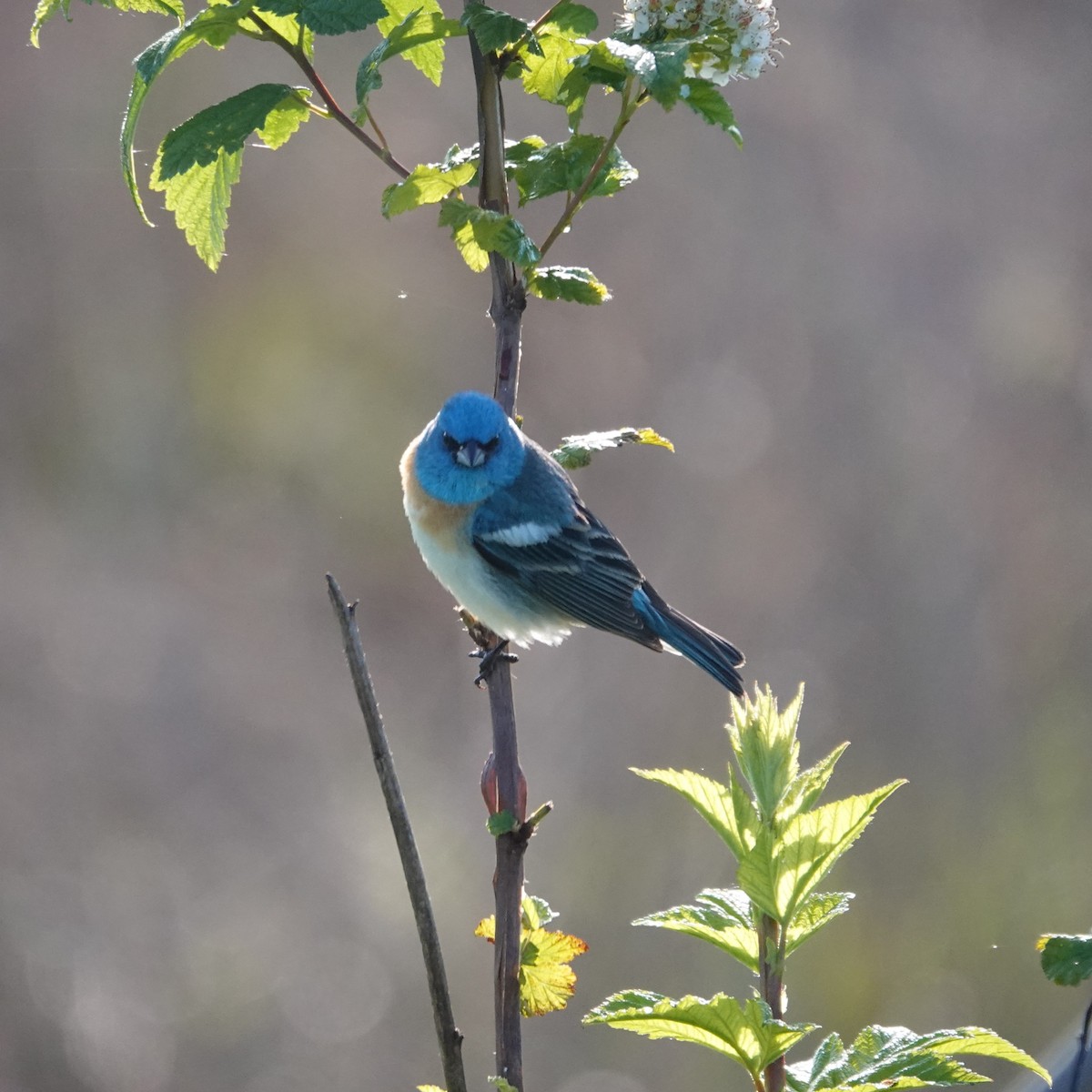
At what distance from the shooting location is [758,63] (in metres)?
1.25

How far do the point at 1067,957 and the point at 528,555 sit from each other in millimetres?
1669

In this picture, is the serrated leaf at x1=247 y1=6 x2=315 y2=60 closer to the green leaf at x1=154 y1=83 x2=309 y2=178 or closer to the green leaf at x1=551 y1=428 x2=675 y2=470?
the green leaf at x1=154 y1=83 x2=309 y2=178

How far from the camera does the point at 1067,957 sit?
0.98 m

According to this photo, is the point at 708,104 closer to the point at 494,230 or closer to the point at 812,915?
the point at 494,230

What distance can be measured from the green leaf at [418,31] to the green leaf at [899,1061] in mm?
906

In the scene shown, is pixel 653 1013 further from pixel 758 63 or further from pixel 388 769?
pixel 758 63

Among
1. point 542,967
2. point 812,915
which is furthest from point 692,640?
point 812,915

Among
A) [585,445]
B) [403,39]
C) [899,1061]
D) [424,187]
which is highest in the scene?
[403,39]

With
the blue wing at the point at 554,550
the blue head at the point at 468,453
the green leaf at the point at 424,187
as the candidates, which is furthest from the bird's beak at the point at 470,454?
the green leaf at the point at 424,187

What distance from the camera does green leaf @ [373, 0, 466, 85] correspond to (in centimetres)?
118

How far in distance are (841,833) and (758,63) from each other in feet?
2.45

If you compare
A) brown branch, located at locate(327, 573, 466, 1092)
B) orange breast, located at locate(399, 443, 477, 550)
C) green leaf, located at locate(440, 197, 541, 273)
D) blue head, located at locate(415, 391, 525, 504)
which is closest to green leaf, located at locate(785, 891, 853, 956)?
Result: brown branch, located at locate(327, 573, 466, 1092)

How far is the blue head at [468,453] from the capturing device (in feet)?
7.43

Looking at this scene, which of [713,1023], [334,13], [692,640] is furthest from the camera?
[692,640]
